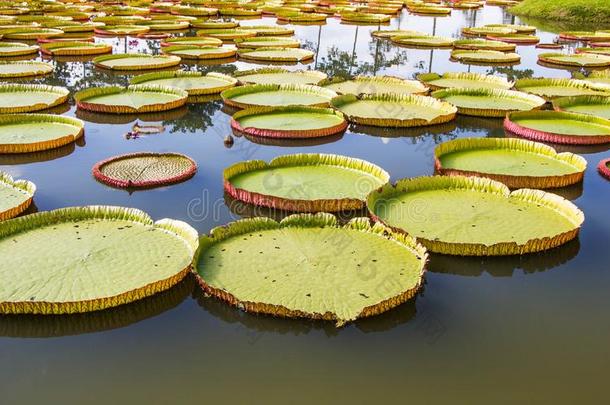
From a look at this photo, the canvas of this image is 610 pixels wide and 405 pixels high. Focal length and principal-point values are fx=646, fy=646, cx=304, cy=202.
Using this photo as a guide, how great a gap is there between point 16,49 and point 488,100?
7767 millimetres

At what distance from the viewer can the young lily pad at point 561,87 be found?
829 cm

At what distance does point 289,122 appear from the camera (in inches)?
259

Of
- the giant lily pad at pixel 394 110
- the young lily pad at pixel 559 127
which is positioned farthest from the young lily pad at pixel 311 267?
the young lily pad at pixel 559 127

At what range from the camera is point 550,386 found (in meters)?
2.83

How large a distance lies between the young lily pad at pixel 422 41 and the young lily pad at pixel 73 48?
5.75 m

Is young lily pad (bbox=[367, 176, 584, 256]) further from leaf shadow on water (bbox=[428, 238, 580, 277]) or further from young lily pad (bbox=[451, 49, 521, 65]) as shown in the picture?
young lily pad (bbox=[451, 49, 521, 65])

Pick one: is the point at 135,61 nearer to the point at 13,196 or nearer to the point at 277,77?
the point at 277,77

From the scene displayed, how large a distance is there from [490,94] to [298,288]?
17.9ft

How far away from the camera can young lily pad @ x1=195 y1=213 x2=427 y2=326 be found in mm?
3260

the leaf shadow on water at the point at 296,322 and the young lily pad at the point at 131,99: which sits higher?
the young lily pad at the point at 131,99

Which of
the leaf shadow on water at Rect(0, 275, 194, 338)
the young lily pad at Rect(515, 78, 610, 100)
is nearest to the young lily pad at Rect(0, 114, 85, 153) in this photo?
the leaf shadow on water at Rect(0, 275, 194, 338)

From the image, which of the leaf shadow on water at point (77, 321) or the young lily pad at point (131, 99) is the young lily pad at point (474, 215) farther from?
the young lily pad at point (131, 99)

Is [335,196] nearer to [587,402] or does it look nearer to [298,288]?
[298,288]

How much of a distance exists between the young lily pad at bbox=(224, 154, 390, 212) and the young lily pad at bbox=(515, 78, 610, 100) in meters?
4.01
